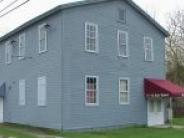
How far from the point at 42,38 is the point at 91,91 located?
4.87 m

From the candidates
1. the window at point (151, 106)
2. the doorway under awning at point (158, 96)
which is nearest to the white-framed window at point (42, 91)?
the doorway under awning at point (158, 96)

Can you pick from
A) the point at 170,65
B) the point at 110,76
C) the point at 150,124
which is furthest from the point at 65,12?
the point at 170,65

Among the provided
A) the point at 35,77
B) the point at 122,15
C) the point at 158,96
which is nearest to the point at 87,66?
the point at 35,77

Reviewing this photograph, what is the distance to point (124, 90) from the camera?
29312mm

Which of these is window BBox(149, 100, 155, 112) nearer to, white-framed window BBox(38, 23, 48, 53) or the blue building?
the blue building

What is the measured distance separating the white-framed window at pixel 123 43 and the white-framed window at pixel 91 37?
6.98 feet

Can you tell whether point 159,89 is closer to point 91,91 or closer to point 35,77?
point 91,91

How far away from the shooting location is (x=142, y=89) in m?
30.5

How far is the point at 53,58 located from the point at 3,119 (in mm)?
10663

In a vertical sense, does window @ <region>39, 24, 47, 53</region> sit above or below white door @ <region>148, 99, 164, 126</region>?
above

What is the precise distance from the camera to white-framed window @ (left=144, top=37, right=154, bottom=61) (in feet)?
103

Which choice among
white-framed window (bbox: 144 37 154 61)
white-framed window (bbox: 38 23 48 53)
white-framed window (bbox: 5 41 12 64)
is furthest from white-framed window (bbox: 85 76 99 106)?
white-framed window (bbox: 5 41 12 64)

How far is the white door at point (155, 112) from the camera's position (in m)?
31.2

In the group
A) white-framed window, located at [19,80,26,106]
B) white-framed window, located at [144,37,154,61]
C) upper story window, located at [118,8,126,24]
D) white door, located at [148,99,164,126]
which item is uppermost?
upper story window, located at [118,8,126,24]
